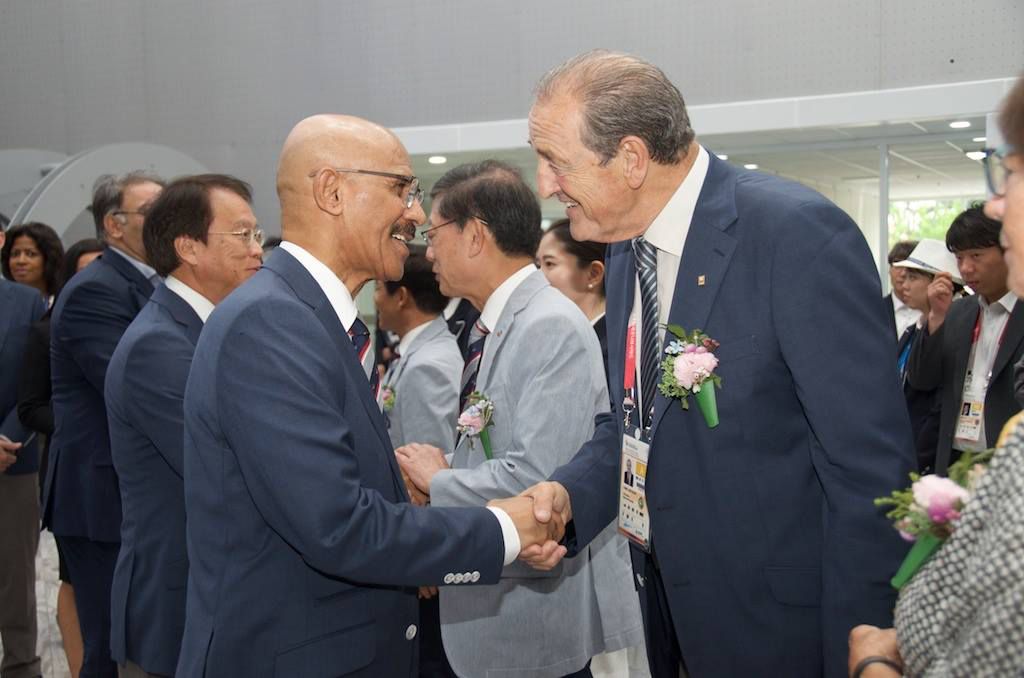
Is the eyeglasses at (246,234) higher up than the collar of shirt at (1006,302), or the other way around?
the eyeglasses at (246,234)

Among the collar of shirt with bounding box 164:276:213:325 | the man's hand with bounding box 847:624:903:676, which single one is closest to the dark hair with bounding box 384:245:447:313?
the collar of shirt with bounding box 164:276:213:325

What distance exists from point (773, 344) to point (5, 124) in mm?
13392

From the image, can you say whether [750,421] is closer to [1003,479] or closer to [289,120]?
[1003,479]

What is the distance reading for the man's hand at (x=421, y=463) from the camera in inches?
117

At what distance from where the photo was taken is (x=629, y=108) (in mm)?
2240

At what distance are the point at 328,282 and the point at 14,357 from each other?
11.8 feet

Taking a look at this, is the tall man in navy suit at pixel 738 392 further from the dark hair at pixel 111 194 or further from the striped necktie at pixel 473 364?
the dark hair at pixel 111 194

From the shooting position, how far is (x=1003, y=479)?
1239 mm

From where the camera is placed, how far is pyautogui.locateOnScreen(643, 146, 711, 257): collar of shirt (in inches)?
89.7

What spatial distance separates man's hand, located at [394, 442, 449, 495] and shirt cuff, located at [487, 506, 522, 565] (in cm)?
70

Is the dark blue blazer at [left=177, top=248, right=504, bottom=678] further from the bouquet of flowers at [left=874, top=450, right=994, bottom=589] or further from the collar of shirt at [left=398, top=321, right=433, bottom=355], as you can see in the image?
the collar of shirt at [left=398, top=321, right=433, bottom=355]

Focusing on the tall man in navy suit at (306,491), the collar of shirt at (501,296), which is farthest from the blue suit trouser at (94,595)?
the tall man in navy suit at (306,491)

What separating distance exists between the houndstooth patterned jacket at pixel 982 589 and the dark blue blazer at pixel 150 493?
2.17 m

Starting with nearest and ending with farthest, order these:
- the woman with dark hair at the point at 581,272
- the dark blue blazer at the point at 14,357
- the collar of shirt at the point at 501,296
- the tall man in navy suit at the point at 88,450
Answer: the collar of shirt at the point at 501,296 → the tall man in navy suit at the point at 88,450 → the woman with dark hair at the point at 581,272 → the dark blue blazer at the point at 14,357
